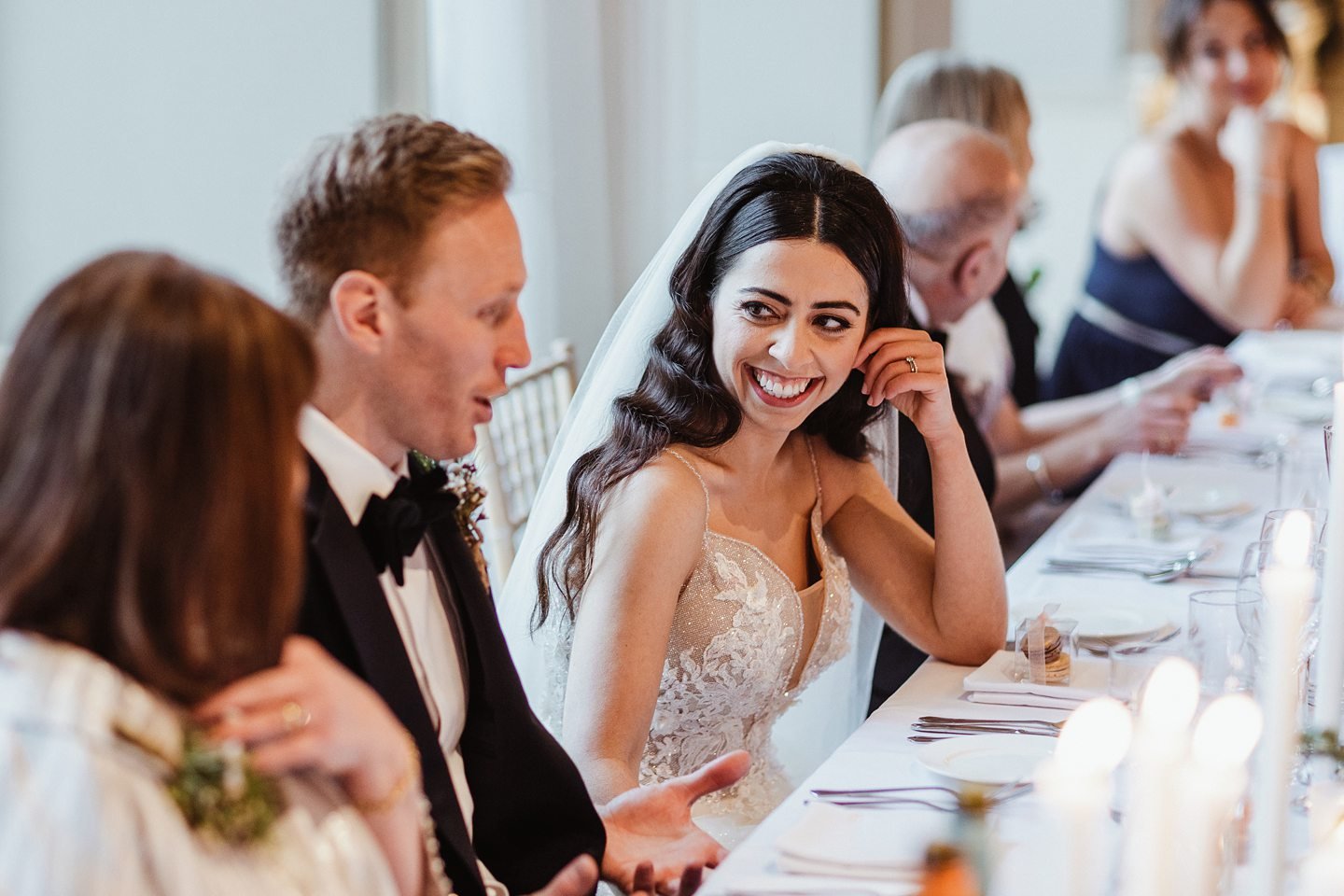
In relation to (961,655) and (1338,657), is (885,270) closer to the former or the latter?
(961,655)

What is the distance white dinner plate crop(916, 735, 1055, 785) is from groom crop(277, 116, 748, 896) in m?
0.30

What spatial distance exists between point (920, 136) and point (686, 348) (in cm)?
110

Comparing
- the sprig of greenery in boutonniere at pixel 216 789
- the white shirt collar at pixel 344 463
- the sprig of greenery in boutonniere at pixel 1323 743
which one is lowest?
the sprig of greenery in boutonniere at pixel 1323 743

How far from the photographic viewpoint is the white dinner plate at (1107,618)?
7.22 ft

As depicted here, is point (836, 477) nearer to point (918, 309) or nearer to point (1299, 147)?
point (918, 309)

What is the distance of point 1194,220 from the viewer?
475 cm

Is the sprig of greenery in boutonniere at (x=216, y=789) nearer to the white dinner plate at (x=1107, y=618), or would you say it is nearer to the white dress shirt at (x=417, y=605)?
the white dress shirt at (x=417, y=605)

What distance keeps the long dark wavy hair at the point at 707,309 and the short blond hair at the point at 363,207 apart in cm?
77

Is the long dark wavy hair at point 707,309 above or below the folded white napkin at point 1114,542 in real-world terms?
above

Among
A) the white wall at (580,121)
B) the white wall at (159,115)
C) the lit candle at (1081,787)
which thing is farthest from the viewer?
the white wall at (580,121)

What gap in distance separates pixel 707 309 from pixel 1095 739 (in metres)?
1.40

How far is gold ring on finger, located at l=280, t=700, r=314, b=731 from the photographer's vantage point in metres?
1.04

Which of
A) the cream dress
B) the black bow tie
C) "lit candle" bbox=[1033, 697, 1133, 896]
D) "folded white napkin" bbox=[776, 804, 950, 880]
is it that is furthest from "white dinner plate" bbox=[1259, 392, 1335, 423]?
the cream dress

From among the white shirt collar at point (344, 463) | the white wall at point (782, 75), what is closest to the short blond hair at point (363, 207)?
the white shirt collar at point (344, 463)
